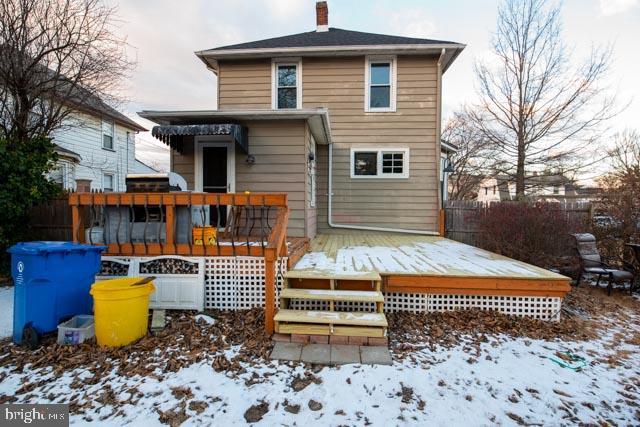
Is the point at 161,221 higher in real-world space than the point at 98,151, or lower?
lower

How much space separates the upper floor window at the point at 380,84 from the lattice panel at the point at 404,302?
586cm

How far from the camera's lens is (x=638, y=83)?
10469mm

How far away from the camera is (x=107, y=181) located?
14008 mm

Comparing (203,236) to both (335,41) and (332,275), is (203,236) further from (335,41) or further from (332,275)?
(335,41)

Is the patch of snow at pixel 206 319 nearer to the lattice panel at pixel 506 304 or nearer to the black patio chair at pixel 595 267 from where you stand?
the lattice panel at pixel 506 304

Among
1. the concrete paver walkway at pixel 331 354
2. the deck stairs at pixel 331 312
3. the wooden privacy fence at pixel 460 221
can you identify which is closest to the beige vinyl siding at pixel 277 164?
the deck stairs at pixel 331 312

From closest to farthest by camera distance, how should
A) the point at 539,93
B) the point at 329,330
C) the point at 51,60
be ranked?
the point at 329,330 < the point at 51,60 < the point at 539,93

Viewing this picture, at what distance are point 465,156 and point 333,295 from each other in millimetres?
17484

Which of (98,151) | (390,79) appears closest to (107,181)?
(98,151)

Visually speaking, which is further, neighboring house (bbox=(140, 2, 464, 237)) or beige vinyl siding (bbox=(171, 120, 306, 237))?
neighboring house (bbox=(140, 2, 464, 237))

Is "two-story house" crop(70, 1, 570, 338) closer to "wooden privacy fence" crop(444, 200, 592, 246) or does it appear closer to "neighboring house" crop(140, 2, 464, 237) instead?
"neighboring house" crop(140, 2, 464, 237)

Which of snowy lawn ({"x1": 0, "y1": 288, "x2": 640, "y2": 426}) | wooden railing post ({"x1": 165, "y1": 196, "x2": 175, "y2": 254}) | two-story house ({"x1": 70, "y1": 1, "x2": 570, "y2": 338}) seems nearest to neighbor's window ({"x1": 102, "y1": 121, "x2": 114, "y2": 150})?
two-story house ({"x1": 70, "y1": 1, "x2": 570, "y2": 338})

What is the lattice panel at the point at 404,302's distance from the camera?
12.8 ft

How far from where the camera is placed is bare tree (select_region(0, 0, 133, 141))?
5.35 metres
